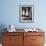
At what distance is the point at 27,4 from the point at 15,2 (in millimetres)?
386

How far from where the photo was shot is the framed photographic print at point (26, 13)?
4184 millimetres

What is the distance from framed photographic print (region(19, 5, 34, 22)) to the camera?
165 inches

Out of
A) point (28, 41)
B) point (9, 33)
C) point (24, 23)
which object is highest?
point (24, 23)

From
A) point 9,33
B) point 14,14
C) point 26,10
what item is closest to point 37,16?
point 26,10

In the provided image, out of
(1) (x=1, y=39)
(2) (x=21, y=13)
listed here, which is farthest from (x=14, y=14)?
(1) (x=1, y=39)

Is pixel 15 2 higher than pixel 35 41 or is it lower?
higher

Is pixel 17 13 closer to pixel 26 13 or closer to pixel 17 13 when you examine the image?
pixel 17 13

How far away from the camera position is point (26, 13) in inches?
166

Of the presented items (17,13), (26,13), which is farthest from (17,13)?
(26,13)

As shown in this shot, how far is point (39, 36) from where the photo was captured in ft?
12.1

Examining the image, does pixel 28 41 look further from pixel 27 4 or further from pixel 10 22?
pixel 27 4

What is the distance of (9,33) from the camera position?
3701mm

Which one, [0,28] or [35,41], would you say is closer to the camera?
[35,41]

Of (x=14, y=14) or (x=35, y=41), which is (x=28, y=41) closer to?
(x=35, y=41)
